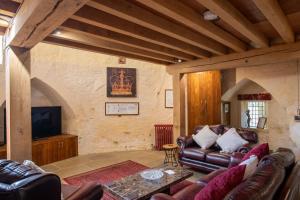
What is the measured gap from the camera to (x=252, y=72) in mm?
4906

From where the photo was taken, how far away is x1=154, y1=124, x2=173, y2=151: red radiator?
6066mm

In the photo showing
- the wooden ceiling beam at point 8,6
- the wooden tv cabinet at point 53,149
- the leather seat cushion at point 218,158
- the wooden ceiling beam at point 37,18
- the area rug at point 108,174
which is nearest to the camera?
the wooden ceiling beam at point 37,18

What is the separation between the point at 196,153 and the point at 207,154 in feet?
0.76

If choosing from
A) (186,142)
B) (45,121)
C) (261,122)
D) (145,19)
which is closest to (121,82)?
(45,121)

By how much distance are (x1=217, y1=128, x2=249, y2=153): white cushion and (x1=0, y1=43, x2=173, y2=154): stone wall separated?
2.35m


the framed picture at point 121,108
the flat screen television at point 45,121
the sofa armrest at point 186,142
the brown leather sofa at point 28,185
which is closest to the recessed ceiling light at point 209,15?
the brown leather sofa at point 28,185

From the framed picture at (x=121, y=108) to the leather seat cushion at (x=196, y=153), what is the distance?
7.56 ft

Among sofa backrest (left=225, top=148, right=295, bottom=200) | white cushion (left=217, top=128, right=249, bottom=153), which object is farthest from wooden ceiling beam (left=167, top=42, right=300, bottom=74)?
sofa backrest (left=225, top=148, right=295, bottom=200)

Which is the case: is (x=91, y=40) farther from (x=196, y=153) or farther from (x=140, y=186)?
(x=196, y=153)

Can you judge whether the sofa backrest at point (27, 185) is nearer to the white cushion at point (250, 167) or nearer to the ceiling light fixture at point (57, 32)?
the white cushion at point (250, 167)

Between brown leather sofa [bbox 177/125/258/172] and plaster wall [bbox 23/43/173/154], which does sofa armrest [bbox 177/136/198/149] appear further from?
plaster wall [bbox 23/43/173/154]

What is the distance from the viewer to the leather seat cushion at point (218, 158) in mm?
3592

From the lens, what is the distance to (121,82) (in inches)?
235

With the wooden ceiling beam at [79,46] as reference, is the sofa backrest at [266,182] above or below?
below
